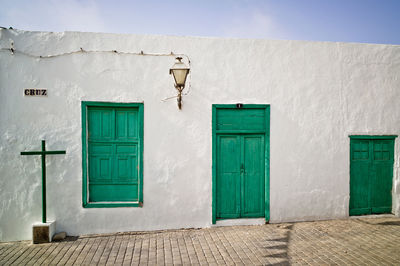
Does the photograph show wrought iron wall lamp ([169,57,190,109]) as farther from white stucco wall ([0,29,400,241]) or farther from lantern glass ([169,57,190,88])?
white stucco wall ([0,29,400,241])

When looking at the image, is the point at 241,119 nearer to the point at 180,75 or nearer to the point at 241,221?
the point at 180,75

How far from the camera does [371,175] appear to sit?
5.94 metres

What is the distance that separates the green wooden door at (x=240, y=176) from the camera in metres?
5.48

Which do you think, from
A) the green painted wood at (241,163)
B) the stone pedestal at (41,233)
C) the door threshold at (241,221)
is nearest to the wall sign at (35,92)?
the stone pedestal at (41,233)

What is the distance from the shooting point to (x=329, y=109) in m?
5.74

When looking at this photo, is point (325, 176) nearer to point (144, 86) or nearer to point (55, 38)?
point (144, 86)

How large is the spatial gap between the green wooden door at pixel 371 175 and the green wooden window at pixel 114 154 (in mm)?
4650

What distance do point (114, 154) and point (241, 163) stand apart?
8.45 feet

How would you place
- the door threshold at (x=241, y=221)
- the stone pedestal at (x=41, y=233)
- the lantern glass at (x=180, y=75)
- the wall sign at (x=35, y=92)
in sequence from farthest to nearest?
the door threshold at (x=241, y=221) → the wall sign at (x=35, y=92) → the lantern glass at (x=180, y=75) → the stone pedestal at (x=41, y=233)

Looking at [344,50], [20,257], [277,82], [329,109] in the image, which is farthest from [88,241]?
[344,50]

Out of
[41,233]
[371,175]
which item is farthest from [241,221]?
[41,233]

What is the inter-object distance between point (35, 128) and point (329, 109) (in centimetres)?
595

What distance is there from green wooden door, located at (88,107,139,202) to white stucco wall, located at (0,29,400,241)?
25 centimetres

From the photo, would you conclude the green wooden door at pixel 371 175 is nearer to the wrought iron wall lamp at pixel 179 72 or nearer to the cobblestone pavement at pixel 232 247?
the cobblestone pavement at pixel 232 247
